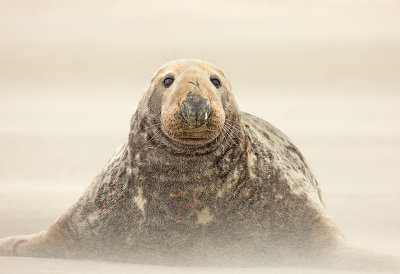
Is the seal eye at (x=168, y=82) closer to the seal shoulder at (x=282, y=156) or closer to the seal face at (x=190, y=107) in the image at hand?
the seal face at (x=190, y=107)

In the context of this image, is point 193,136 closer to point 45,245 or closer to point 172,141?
point 172,141

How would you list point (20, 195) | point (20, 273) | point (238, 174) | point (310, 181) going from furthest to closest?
point (20, 195)
point (310, 181)
point (238, 174)
point (20, 273)

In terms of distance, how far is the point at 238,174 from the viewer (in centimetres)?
1007

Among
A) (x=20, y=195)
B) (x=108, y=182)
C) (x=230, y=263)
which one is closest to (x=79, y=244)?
(x=108, y=182)

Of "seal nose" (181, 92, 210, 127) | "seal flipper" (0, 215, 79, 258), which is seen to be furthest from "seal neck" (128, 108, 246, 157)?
"seal flipper" (0, 215, 79, 258)

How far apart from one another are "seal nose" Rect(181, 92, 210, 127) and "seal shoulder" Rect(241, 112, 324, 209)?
1.02 metres

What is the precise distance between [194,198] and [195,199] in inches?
0.4

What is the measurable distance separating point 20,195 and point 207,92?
5.19 metres

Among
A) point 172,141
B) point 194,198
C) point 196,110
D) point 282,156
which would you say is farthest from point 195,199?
point 282,156

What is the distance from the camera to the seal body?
988 centimetres

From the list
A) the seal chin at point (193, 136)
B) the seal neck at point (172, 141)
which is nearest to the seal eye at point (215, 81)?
the seal neck at point (172, 141)

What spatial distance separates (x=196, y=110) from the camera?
9.35 metres

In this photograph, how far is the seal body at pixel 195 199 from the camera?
32.4ft

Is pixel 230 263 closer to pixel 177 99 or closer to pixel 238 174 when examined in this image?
pixel 238 174
